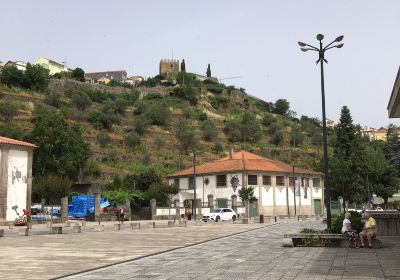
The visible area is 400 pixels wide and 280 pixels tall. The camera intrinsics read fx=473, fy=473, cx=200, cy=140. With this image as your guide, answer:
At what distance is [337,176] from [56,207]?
134 feet

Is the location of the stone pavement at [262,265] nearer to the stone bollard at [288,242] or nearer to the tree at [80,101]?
the stone bollard at [288,242]

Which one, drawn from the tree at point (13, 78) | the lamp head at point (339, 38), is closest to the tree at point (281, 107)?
the tree at point (13, 78)

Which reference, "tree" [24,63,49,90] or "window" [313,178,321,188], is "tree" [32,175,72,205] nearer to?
"window" [313,178,321,188]

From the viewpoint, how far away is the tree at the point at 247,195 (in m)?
52.8

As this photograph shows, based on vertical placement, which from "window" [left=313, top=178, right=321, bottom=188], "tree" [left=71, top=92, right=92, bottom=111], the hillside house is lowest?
"window" [left=313, top=178, right=321, bottom=188]

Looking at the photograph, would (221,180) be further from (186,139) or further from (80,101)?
(80,101)

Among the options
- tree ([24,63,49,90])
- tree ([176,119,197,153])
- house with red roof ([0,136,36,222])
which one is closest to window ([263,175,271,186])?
house with red roof ([0,136,36,222])

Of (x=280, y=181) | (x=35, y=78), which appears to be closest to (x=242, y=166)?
(x=280, y=181)

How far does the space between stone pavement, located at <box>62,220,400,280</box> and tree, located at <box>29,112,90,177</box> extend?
54253 millimetres

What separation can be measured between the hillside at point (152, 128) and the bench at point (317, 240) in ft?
197

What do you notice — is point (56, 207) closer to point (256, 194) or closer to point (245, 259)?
point (256, 194)

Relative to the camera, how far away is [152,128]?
106m

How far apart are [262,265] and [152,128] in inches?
3752

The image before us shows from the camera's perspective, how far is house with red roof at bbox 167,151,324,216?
56.7m
